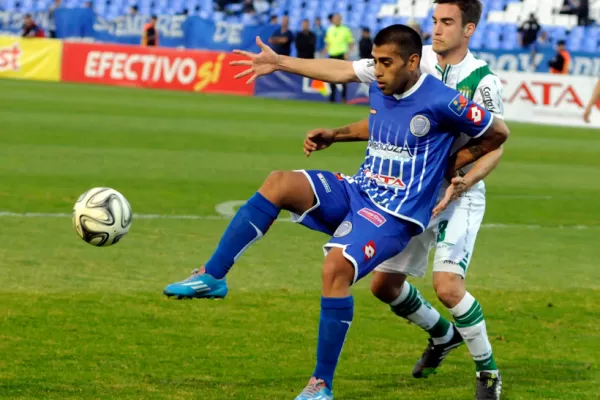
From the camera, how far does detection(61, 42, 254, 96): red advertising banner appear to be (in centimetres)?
2984

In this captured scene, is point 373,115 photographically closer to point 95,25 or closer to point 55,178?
point 55,178

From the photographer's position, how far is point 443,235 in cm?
556

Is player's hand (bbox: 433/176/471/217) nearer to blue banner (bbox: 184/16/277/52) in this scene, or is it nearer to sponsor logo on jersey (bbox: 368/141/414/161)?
sponsor logo on jersey (bbox: 368/141/414/161)

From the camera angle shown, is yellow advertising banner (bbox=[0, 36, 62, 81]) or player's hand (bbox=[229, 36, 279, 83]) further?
yellow advertising banner (bbox=[0, 36, 62, 81])

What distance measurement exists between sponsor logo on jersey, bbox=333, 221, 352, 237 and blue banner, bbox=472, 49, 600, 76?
2419 cm

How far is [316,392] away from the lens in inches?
201

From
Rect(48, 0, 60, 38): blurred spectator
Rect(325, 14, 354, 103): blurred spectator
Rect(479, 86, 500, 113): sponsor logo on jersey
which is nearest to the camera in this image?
Rect(479, 86, 500, 113): sponsor logo on jersey

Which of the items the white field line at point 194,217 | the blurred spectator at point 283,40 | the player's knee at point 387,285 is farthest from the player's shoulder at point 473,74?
the blurred spectator at point 283,40

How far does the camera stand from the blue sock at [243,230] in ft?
17.7

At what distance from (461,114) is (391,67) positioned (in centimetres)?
40

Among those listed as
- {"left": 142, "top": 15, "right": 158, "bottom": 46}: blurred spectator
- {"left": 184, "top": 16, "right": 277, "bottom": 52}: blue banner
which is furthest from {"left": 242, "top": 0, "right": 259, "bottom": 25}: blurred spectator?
{"left": 142, "top": 15, "right": 158, "bottom": 46}: blurred spectator

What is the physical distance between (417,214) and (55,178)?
8431mm

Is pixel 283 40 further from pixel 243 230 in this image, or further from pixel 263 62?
pixel 243 230

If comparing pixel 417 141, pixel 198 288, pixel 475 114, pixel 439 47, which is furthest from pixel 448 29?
pixel 198 288
